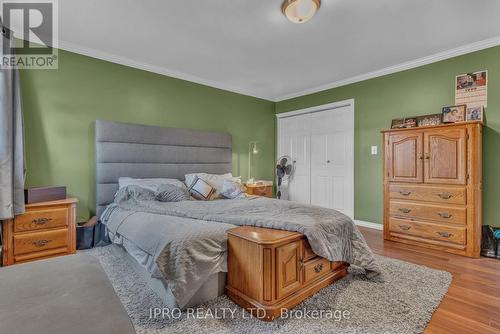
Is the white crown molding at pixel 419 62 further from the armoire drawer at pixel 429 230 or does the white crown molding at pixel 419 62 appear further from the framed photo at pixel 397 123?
the armoire drawer at pixel 429 230

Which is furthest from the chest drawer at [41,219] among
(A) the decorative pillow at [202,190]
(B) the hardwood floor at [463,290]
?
(B) the hardwood floor at [463,290]

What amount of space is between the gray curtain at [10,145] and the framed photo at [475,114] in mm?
5031

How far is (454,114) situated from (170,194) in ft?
12.0

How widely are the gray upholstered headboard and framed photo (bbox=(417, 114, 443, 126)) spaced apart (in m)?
2.90

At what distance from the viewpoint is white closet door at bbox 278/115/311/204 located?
4910 millimetres

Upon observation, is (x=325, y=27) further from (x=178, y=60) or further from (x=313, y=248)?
(x=313, y=248)

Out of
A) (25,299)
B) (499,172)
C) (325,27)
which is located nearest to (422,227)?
(499,172)

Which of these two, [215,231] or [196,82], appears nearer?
[215,231]

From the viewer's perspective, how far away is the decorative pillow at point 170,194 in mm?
2939

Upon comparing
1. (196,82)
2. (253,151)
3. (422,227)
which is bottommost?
(422,227)

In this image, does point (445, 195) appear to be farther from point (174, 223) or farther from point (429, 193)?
point (174, 223)

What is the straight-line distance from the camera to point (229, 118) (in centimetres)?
Answer: 460

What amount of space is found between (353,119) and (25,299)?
14.3 ft

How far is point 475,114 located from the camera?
3.04m
